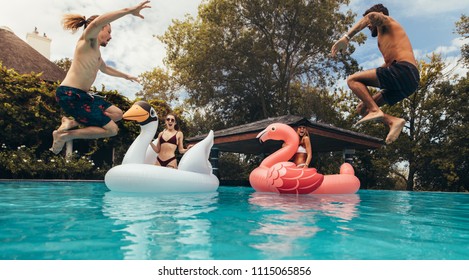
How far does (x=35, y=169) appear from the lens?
504 inches

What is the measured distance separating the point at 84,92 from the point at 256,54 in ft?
59.2

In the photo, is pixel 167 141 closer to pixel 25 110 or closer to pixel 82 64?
pixel 82 64

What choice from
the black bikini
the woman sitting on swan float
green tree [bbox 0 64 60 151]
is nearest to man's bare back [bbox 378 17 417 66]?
the woman sitting on swan float

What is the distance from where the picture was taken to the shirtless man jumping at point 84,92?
14.1ft

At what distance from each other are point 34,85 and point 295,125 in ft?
35.5

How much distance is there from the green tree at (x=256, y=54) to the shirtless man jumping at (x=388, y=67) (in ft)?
58.2

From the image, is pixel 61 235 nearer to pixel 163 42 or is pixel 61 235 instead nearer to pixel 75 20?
pixel 75 20

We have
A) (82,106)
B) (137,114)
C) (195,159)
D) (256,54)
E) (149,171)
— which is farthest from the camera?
(256,54)

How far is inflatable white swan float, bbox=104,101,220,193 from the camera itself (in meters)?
7.28

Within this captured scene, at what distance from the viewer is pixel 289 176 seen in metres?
8.20

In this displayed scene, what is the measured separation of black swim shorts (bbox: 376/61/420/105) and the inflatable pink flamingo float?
452 cm

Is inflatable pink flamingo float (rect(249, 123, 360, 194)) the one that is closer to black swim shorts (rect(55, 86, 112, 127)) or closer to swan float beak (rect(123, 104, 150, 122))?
swan float beak (rect(123, 104, 150, 122))

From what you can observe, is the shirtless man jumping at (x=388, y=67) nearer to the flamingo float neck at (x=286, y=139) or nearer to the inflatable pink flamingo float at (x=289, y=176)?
the inflatable pink flamingo float at (x=289, y=176)

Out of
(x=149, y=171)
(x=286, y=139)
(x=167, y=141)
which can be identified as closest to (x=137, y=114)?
(x=149, y=171)
